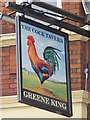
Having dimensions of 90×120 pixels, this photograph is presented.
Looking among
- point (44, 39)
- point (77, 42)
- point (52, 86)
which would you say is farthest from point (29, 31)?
point (77, 42)

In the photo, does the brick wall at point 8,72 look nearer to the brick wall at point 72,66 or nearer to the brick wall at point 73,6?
the brick wall at point 72,66

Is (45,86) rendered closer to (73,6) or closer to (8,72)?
(8,72)

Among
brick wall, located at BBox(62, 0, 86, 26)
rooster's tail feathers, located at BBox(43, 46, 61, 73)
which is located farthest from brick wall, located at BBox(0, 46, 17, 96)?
rooster's tail feathers, located at BBox(43, 46, 61, 73)

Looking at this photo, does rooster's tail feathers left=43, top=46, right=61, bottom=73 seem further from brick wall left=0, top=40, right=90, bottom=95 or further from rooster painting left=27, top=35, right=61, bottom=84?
brick wall left=0, top=40, right=90, bottom=95

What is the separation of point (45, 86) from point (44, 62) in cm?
36

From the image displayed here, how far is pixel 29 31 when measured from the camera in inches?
292

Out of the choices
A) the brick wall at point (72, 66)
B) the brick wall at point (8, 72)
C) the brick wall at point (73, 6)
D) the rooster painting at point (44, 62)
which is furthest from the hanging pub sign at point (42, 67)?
the brick wall at point (8, 72)

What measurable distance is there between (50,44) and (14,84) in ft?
7.02

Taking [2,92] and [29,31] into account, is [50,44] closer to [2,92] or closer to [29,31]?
[29,31]

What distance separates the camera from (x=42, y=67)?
24.7 ft

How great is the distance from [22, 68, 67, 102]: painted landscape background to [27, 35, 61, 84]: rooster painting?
9 cm

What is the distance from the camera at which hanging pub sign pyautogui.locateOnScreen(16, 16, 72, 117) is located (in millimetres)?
7152

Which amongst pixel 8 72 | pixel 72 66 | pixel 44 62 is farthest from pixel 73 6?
pixel 44 62

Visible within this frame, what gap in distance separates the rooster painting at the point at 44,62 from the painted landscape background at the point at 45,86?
0.09 metres
